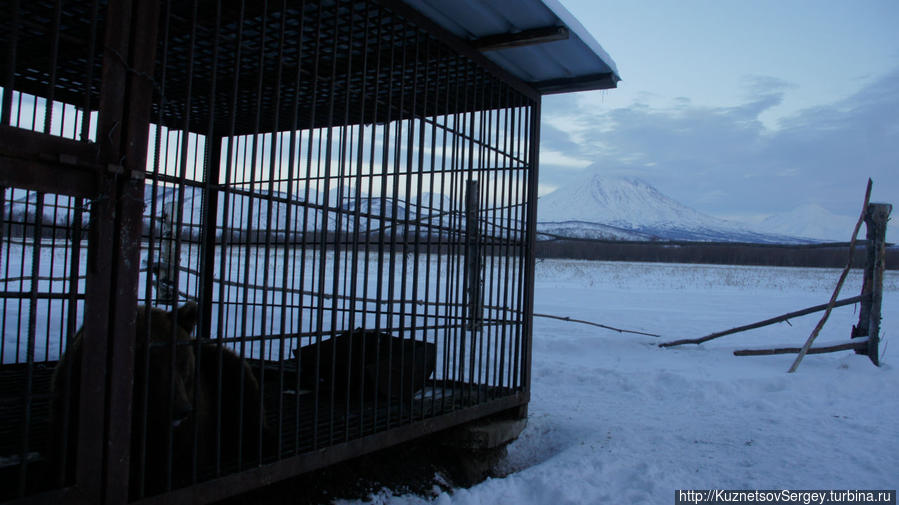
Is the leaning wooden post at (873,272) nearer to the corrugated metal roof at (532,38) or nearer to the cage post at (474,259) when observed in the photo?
the corrugated metal roof at (532,38)

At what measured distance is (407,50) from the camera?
4.23 meters

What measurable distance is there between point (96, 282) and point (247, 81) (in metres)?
3.24

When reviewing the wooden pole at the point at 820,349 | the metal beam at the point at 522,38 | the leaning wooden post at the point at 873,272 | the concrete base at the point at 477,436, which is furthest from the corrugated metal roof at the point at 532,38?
the leaning wooden post at the point at 873,272

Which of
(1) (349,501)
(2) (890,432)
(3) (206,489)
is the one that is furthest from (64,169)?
(2) (890,432)

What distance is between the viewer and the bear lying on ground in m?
2.47

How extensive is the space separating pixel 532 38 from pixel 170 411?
329cm

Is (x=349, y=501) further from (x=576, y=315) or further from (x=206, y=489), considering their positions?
(x=576, y=315)

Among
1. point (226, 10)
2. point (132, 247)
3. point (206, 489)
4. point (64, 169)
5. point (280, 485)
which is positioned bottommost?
point (280, 485)

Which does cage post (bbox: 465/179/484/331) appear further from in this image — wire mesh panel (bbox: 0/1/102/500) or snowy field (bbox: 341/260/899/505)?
wire mesh panel (bbox: 0/1/102/500)

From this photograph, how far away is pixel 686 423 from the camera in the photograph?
5.67 metres

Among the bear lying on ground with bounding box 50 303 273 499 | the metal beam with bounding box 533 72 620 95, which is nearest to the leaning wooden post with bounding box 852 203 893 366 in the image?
the metal beam with bounding box 533 72 620 95

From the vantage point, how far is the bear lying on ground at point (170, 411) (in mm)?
2473

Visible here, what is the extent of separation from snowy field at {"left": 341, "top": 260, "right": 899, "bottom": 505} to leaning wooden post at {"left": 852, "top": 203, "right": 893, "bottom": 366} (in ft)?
1.40

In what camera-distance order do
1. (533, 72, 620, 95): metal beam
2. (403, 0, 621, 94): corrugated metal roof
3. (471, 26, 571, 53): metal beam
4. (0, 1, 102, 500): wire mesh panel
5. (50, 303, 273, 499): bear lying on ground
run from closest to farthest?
1. (0, 1, 102, 500): wire mesh panel
2. (50, 303, 273, 499): bear lying on ground
3. (403, 0, 621, 94): corrugated metal roof
4. (471, 26, 571, 53): metal beam
5. (533, 72, 620, 95): metal beam
